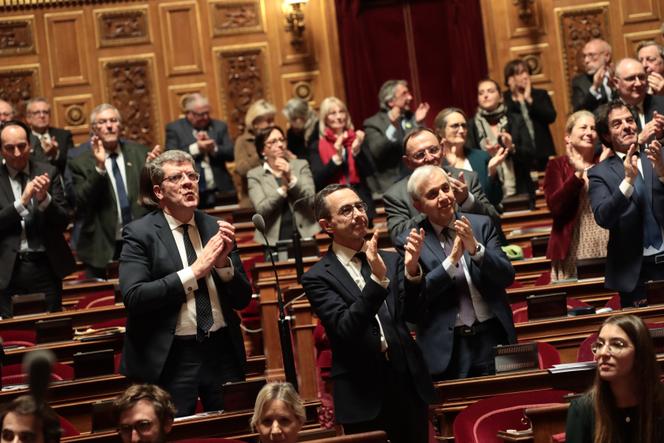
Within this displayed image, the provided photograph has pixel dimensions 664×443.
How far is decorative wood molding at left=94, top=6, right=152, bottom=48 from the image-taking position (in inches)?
430

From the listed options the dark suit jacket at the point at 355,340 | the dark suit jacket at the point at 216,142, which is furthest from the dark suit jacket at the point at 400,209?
the dark suit jacket at the point at 216,142

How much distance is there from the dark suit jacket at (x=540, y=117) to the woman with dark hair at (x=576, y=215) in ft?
10.5

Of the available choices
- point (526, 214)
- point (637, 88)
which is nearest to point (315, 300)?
point (637, 88)

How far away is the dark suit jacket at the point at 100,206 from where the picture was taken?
7.70m

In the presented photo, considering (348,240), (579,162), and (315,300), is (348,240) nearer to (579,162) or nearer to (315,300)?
(315,300)

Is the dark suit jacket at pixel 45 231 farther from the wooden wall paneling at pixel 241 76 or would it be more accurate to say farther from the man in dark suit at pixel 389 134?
the wooden wall paneling at pixel 241 76

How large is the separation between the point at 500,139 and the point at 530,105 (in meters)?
1.15

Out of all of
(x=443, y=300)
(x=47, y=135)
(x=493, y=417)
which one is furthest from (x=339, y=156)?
(x=493, y=417)

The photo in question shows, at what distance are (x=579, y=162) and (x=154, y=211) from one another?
2356 mm

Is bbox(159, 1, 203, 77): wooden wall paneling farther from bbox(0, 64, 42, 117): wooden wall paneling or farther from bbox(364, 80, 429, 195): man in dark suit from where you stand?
bbox(364, 80, 429, 195): man in dark suit

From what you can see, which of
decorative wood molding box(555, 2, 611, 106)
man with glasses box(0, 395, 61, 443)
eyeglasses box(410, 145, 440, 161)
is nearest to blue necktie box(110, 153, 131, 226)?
eyeglasses box(410, 145, 440, 161)

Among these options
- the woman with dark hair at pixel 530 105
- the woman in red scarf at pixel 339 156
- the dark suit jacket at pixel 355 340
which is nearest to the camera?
the dark suit jacket at pixel 355 340

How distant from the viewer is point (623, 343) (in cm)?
378

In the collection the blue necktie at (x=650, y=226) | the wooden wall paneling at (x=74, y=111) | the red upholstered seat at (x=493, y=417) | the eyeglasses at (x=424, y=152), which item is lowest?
the red upholstered seat at (x=493, y=417)
